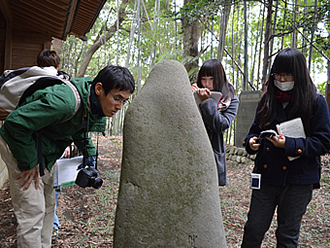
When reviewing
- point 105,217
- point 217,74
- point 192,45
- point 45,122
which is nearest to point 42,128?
point 45,122

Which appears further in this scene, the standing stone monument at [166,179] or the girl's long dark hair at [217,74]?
the girl's long dark hair at [217,74]

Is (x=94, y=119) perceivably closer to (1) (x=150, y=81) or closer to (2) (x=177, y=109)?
(1) (x=150, y=81)

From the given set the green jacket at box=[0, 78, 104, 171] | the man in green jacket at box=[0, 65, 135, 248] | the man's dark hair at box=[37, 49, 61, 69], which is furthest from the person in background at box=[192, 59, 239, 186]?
the man's dark hair at box=[37, 49, 61, 69]

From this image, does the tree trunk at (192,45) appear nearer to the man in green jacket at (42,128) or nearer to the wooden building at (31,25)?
the wooden building at (31,25)

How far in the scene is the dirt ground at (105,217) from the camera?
3004 millimetres

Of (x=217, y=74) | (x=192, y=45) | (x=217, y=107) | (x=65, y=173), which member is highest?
(x=192, y=45)

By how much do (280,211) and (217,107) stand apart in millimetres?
987

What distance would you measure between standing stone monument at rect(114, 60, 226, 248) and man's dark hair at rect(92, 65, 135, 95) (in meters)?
0.35

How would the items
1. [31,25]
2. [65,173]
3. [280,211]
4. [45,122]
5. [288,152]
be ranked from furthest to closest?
1. [31,25]
2. [65,173]
3. [280,211]
4. [288,152]
5. [45,122]

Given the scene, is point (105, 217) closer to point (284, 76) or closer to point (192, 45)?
point (284, 76)

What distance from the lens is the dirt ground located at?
3004 mm

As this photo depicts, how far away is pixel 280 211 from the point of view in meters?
1.89

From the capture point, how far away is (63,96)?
1.69 meters

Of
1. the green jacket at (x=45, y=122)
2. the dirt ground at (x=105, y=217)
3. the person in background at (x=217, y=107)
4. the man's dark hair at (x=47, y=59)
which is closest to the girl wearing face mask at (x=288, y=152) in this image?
the person in background at (x=217, y=107)
